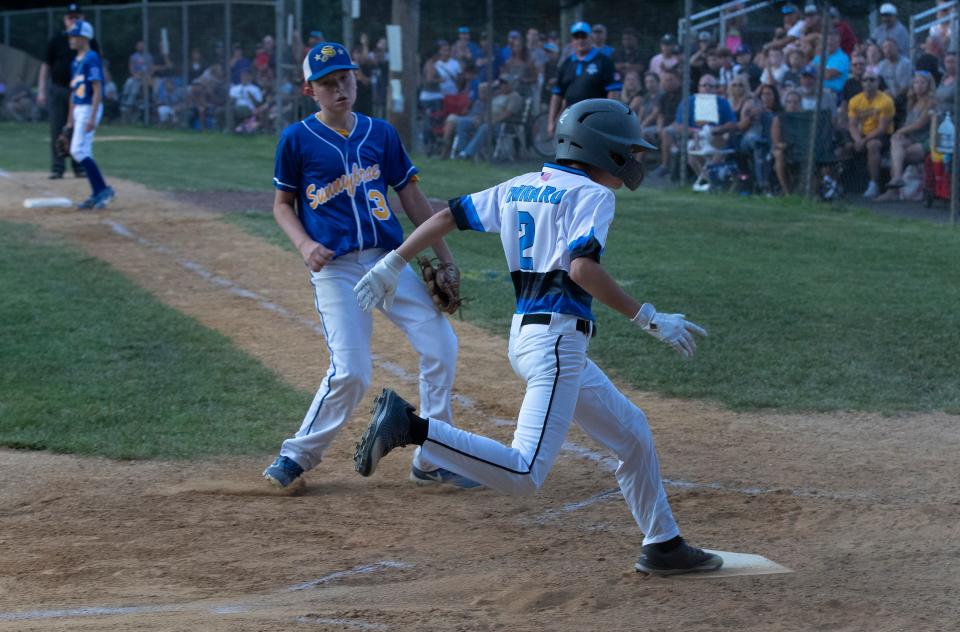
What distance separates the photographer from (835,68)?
15.7 metres

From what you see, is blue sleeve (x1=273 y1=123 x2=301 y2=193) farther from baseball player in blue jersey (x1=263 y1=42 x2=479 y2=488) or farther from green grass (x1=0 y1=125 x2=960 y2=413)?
green grass (x1=0 y1=125 x2=960 y2=413)

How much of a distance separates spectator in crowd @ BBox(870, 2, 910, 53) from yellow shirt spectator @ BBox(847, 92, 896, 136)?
3.51 feet

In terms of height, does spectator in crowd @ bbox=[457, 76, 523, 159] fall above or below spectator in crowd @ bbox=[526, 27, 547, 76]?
below

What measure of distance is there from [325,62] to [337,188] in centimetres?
57

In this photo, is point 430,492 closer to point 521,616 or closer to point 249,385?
point 521,616

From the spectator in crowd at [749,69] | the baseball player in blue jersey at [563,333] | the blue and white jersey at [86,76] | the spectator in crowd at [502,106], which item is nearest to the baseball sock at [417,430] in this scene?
the baseball player in blue jersey at [563,333]

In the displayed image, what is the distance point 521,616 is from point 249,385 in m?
3.97

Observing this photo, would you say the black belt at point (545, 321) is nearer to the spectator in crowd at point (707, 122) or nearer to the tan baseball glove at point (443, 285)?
the tan baseball glove at point (443, 285)

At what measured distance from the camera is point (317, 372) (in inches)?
318

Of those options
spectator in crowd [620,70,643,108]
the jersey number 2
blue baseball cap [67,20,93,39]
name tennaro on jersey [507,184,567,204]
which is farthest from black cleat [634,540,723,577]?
spectator in crowd [620,70,643,108]

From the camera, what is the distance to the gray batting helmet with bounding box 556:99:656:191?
4.39 meters

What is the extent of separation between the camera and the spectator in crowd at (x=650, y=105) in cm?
1838

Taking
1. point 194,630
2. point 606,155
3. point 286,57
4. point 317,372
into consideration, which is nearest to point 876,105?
point 317,372

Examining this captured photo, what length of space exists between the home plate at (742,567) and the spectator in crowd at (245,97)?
25970 millimetres
